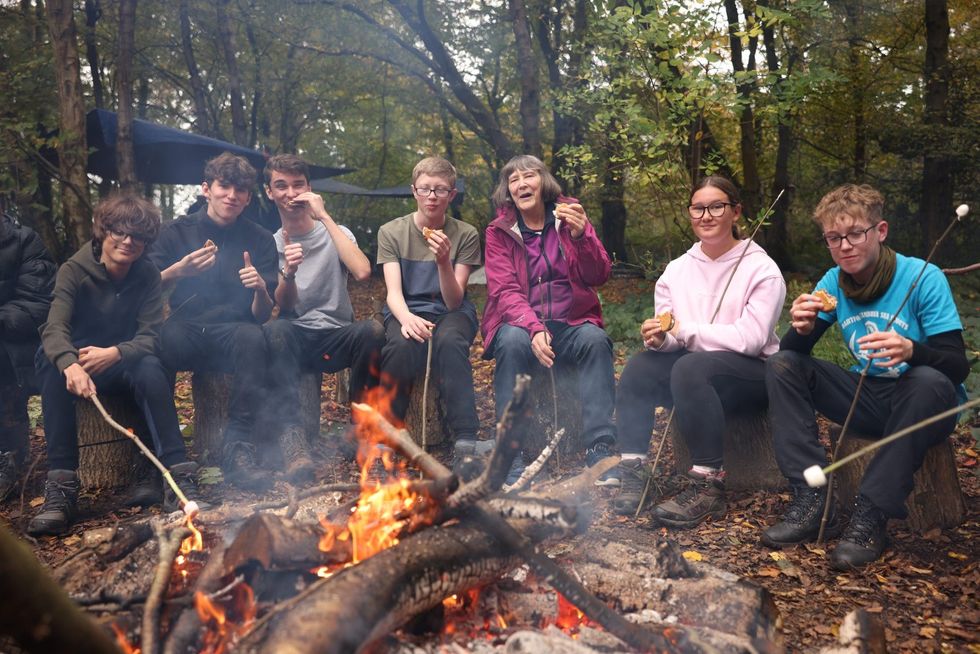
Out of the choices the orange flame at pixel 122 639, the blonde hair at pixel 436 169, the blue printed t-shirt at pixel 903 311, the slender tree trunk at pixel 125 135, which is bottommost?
the orange flame at pixel 122 639

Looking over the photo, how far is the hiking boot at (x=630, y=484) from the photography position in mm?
3953

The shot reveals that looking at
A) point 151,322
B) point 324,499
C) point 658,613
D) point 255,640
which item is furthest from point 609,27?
point 255,640

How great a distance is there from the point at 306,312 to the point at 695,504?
9.30 feet

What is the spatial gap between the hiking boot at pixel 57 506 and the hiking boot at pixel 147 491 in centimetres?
28

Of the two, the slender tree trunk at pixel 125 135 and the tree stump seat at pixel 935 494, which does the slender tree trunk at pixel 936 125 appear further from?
the slender tree trunk at pixel 125 135

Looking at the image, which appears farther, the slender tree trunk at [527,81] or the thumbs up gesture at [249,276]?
the slender tree trunk at [527,81]

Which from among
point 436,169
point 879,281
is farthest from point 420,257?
point 879,281

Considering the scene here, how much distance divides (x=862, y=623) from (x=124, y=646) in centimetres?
216

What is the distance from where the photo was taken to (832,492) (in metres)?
3.64

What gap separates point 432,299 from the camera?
4.99 m

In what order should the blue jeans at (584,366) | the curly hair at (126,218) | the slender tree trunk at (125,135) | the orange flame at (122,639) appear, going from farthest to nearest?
the slender tree trunk at (125,135)
the blue jeans at (584,366)
the curly hair at (126,218)
the orange flame at (122,639)

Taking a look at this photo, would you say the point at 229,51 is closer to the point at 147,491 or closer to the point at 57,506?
the point at 147,491

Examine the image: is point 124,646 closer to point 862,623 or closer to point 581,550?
point 581,550

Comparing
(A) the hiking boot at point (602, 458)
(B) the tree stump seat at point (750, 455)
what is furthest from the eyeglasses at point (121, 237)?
(B) the tree stump seat at point (750, 455)
